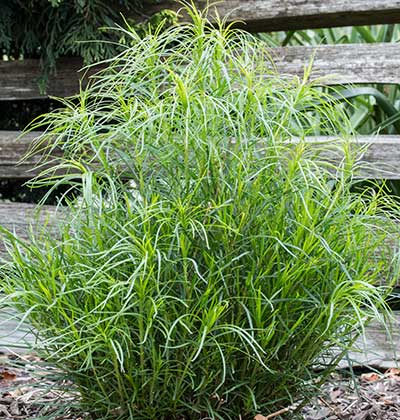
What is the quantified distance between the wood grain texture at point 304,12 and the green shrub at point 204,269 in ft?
4.64

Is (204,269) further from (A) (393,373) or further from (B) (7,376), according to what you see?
(B) (7,376)

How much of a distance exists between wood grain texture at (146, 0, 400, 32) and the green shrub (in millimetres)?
1415

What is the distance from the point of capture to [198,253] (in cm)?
168

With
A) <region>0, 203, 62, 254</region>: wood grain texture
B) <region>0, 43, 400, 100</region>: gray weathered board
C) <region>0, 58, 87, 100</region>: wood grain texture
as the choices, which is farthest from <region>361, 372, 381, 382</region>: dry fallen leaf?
<region>0, 58, 87, 100</region>: wood grain texture

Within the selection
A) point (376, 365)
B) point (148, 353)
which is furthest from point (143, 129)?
point (376, 365)

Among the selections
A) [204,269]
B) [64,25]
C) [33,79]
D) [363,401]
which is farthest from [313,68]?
[204,269]

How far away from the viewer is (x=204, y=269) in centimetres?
168

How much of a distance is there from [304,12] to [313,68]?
0.80 ft

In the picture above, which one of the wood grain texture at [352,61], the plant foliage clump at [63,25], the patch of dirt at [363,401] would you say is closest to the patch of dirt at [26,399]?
the patch of dirt at [363,401]

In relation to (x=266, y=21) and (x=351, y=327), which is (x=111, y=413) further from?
(x=266, y=21)

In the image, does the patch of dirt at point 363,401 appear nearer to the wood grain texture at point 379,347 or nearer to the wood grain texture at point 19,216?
the wood grain texture at point 379,347

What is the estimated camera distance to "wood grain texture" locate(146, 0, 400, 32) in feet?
9.86

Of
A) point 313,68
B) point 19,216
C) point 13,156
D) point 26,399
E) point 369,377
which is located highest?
point 313,68

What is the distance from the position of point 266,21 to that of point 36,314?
6.18 ft
